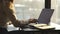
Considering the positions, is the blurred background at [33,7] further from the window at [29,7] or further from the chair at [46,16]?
the chair at [46,16]

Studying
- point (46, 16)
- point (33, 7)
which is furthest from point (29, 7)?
point (46, 16)

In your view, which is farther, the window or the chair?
the window

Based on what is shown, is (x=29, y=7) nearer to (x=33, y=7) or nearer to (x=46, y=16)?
(x=33, y=7)

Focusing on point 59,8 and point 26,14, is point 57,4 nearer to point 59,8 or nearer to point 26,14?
point 59,8

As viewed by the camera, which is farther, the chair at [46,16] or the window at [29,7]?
the window at [29,7]

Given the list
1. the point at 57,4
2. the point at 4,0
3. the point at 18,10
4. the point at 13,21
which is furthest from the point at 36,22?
the point at 57,4

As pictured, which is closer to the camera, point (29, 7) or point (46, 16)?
point (46, 16)

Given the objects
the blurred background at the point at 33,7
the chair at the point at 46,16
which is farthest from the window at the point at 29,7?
the chair at the point at 46,16

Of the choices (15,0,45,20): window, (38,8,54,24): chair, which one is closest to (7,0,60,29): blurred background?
(15,0,45,20): window

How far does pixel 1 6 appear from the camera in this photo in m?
1.62

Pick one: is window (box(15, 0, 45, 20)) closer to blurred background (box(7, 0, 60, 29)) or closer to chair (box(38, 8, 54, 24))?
blurred background (box(7, 0, 60, 29))

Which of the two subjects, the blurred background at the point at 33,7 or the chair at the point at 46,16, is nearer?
the chair at the point at 46,16

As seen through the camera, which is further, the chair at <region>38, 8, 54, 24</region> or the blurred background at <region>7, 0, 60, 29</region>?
the blurred background at <region>7, 0, 60, 29</region>

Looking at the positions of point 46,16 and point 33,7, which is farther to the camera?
point 33,7
